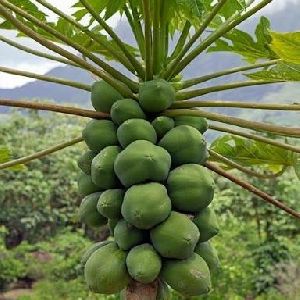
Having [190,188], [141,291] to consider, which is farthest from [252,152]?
[141,291]

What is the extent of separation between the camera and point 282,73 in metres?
1.49

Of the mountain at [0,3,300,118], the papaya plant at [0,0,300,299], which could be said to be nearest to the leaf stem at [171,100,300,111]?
the papaya plant at [0,0,300,299]

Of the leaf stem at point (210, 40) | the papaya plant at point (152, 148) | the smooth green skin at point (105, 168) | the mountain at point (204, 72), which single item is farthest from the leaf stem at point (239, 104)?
the mountain at point (204, 72)

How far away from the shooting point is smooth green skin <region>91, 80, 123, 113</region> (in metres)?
1.52

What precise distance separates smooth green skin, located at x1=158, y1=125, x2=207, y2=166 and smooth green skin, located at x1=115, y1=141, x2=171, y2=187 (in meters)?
0.05

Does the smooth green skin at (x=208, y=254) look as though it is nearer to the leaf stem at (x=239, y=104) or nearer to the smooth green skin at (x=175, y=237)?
the smooth green skin at (x=175, y=237)

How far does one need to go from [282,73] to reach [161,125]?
0.29 metres

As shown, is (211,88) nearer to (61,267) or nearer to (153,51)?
(153,51)

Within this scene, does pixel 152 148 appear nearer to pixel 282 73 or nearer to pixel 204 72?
pixel 282 73

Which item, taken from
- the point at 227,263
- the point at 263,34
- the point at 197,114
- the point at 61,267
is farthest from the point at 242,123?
the point at 61,267

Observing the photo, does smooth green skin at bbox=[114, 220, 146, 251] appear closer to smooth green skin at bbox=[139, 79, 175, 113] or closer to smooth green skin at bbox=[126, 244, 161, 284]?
smooth green skin at bbox=[126, 244, 161, 284]

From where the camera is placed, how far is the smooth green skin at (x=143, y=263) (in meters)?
1.34

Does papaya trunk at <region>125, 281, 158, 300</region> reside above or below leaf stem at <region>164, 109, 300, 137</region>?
below

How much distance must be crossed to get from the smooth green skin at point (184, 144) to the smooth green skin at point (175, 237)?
144 mm
